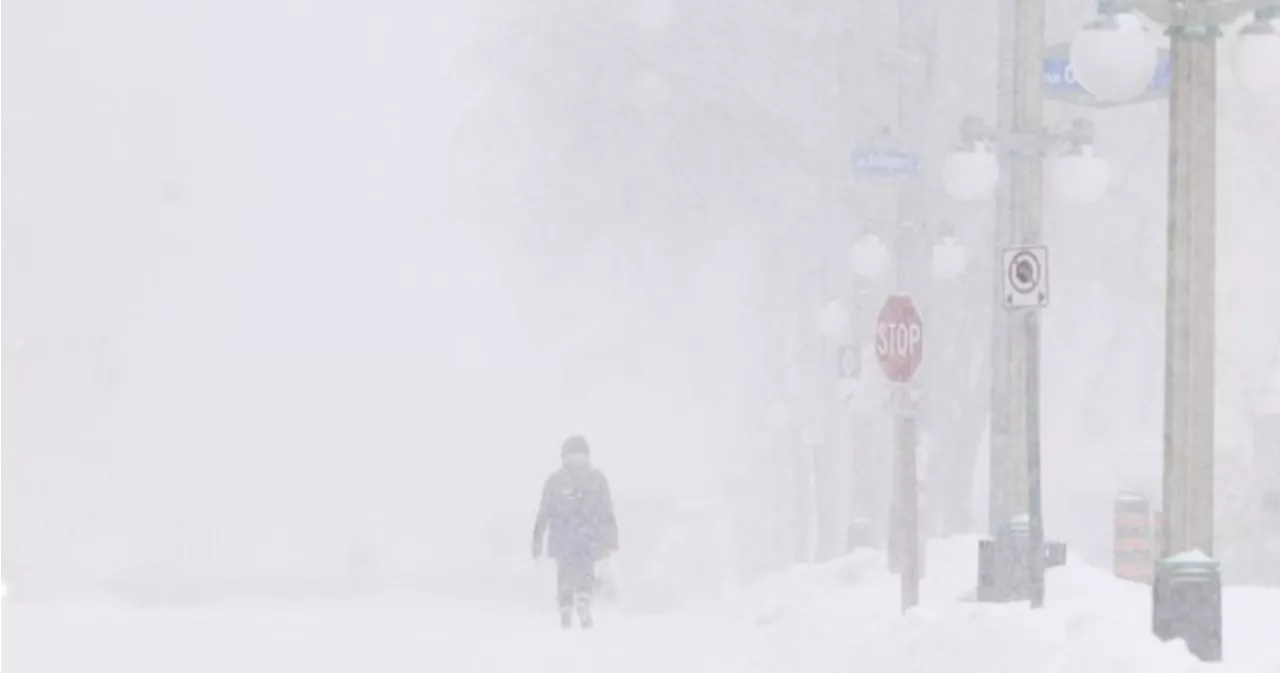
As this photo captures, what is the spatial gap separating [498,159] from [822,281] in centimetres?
457

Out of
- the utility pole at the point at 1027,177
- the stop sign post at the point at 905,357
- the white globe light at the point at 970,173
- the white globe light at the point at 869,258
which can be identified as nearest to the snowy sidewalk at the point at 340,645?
the stop sign post at the point at 905,357

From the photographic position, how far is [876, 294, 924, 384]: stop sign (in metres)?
20.7

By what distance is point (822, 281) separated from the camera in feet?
122

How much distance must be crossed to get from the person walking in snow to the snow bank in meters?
1.38

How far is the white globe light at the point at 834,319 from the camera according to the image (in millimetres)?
31812

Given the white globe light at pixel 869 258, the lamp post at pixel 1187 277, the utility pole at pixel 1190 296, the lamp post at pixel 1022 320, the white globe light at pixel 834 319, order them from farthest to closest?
the white globe light at pixel 834 319 → the white globe light at pixel 869 258 → the lamp post at pixel 1022 320 → the utility pole at pixel 1190 296 → the lamp post at pixel 1187 277

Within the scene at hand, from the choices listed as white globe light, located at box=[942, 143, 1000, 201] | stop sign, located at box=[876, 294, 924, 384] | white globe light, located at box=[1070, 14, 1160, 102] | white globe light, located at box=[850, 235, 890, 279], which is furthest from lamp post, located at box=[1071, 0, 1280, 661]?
white globe light, located at box=[850, 235, 890, 279]

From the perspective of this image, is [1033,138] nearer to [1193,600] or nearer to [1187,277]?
[1187,277]

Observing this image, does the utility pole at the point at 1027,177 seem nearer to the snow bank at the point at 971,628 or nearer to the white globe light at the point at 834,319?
the snow bank at the point at 971,628

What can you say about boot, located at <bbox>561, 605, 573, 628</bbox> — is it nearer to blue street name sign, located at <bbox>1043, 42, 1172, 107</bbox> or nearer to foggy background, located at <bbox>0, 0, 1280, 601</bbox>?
blue street name sign, located at <bbox>1043, 42, 1172, 107</bbox>

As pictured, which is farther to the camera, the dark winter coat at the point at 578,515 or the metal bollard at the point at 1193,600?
the dark winter coat at the point at 578,515

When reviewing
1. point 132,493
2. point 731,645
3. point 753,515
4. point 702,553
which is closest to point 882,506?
point 702,553

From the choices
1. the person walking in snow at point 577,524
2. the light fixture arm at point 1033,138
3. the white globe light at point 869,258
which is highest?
the light fixture arm at point 1033,138

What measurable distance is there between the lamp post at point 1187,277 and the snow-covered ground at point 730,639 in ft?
1.02
